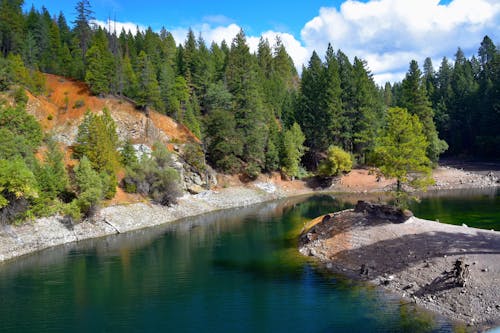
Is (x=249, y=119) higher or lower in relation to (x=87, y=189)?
higher

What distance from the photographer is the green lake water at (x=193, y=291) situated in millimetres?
23234

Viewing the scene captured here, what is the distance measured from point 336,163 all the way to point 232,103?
78.9ft

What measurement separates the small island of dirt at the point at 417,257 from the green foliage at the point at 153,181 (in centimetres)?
2535

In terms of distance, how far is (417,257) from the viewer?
96.1ft

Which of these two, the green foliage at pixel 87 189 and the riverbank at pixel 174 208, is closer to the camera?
the riverbank at pixel 174 208

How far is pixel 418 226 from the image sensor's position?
34.3 meters

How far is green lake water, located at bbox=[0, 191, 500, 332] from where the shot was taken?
23234 millimetres

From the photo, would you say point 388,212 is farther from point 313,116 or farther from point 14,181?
point 313,116

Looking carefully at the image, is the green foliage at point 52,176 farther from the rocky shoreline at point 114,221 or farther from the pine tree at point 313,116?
the pine tree at point 313,116

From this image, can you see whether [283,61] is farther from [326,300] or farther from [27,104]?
[326,300]

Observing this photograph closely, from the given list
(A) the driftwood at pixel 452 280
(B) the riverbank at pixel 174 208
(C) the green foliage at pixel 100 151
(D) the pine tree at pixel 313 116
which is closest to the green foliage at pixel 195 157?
(B) the riverbank at pixel 174 208

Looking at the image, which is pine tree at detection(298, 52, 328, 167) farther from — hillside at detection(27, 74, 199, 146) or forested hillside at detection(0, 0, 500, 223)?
hillside at detection(27, 74, 199, 146)

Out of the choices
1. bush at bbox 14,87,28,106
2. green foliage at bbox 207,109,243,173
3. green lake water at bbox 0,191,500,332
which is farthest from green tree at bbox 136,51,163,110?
green lake water at bbox 0,191,500,332

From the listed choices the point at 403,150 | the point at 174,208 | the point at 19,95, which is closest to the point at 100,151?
the point at 174,208
